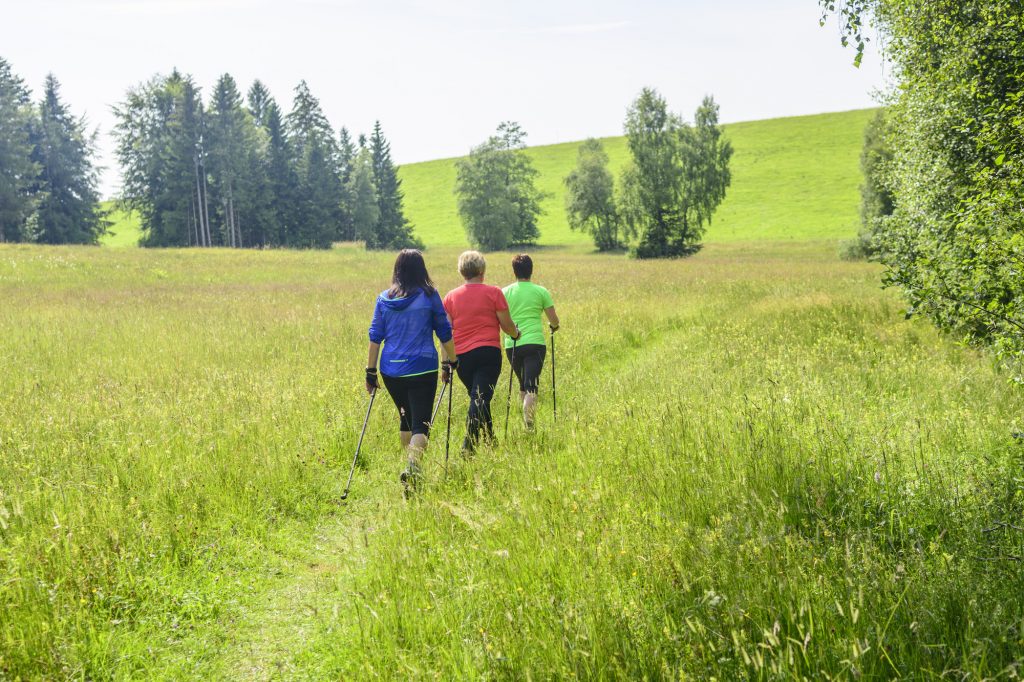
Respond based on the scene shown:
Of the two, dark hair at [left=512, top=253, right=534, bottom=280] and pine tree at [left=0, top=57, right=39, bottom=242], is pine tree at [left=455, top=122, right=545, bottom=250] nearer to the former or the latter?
pine tree at [left=0, top=57, right=39, bottom=242]

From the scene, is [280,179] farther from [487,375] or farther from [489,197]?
[487,375]

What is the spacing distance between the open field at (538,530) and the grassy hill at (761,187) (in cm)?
5943

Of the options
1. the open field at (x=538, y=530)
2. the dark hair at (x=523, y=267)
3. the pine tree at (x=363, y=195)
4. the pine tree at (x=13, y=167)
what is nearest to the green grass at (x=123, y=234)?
the pine tree at (x=13, y=167)

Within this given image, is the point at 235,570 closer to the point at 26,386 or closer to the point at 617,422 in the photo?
the point at 617,422

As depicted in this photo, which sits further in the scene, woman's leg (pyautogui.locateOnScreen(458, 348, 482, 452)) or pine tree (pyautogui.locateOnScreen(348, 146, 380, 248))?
pine tree (pyautogui.locateOnScreen(348, 146, 380, 248))

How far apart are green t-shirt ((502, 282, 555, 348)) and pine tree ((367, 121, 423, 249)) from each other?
7087 centimetres

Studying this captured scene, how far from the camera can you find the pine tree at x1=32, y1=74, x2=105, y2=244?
60.9 meters

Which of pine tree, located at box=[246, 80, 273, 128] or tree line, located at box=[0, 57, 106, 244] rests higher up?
pine tree, located at box=[246, 80, 273, 128]

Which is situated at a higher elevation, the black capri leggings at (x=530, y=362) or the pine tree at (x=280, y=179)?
the pine tree at (x=280, y=179)

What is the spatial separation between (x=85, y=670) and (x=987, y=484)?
5.70 meters

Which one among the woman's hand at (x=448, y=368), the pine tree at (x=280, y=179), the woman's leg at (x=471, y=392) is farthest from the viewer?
the pine tree at (x=280, y=179)

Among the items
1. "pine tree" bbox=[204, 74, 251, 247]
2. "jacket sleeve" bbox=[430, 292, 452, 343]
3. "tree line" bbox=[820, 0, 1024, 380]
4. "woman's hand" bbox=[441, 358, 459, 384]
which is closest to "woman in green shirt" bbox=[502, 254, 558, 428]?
"woman's hand" bbox=[441, 358, 459, 384]

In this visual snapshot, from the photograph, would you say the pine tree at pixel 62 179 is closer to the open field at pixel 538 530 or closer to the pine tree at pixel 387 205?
the pine tree at pixel 387 205

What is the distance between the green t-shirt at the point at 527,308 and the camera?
7945 millimetres
